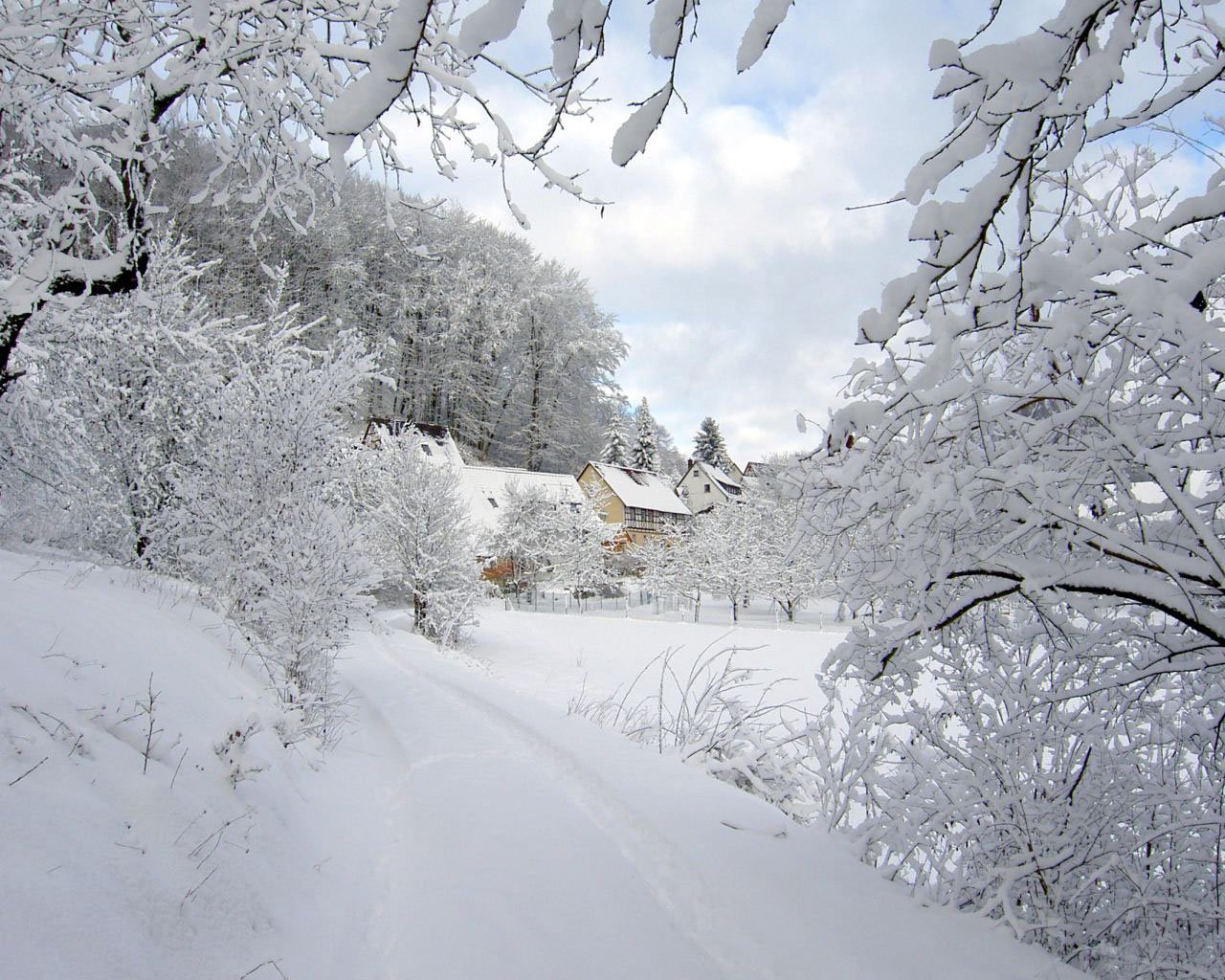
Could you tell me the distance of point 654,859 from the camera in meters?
3.96

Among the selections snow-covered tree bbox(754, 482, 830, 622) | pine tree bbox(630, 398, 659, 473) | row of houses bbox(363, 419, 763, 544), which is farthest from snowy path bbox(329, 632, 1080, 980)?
pine tree bbox(630, 398, 659, 473)

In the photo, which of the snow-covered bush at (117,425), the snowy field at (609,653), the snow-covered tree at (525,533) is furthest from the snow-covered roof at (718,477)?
the snow-covered bush at (117,425)

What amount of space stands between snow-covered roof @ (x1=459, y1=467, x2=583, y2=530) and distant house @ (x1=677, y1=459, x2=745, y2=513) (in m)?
15.7

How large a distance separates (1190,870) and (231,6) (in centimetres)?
636

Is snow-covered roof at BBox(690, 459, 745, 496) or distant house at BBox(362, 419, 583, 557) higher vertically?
snow-covered roof at BBox(690, 459, 745, 496)

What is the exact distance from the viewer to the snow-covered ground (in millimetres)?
2311

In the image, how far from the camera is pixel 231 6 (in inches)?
127

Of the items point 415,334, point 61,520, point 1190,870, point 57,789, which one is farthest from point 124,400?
point 415,334

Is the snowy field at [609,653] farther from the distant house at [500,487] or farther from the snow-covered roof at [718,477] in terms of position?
the snow-covered roof at [718,477]

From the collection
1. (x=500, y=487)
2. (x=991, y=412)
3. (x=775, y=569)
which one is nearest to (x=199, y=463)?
(x=991, y=412)

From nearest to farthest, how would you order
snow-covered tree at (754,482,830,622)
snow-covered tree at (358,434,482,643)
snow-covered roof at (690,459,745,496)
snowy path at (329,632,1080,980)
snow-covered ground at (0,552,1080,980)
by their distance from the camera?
snow-covered ground at (0,552,1080,980)
snowy path at (329,632,1080,980)
snow-covered tree at (358,434,482,643)
snow-covered tree at (754,482,830,622)
snow-covered roof at (690,459,745,496)

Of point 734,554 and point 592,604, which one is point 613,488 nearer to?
point 592,604

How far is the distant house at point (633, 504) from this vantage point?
157ft

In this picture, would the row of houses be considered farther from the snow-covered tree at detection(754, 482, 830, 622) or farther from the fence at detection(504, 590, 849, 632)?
the fence at detection(504, 590, 849, 632)
